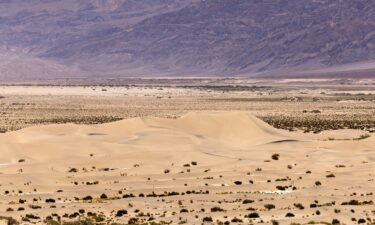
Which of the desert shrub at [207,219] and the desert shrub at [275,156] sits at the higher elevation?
the desert shrub at [207,219]

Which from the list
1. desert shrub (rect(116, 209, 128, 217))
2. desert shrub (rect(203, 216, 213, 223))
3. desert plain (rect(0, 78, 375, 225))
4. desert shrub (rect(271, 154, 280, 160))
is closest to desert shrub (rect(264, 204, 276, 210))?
desert plain (rect(0, 78, 375, 225))

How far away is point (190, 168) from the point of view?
1640 inches

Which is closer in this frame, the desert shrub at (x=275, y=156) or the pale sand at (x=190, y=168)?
the pale sand at (x=190, y=168)

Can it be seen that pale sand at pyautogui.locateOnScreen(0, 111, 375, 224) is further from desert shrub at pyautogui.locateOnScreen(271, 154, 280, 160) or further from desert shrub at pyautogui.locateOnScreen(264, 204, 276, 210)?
desert shrub at pyautogui.locateOnScreen(271, 154, 280, 160)

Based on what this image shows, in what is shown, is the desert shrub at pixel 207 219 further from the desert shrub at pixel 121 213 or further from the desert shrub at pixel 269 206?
the desert shrub at pixel 269 206

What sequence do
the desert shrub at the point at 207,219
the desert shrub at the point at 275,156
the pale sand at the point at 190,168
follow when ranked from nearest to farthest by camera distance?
the desert shrub at the point at 207,219 < the pale sand at the point at 190,168 < the desert shrub at the point at 275,156

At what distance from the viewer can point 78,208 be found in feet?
96.1

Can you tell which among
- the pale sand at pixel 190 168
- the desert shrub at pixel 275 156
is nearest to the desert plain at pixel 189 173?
the pale sand at pixel 190 168

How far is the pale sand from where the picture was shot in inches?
1182

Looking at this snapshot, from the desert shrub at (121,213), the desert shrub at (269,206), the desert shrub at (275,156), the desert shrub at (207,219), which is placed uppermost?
the desert shrub at (207,219)

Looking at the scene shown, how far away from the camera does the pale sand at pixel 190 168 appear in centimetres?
3002

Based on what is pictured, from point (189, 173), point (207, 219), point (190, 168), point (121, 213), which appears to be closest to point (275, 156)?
point (190, 168)

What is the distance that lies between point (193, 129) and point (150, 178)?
17.4 meters

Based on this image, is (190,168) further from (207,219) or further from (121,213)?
(207,219)
